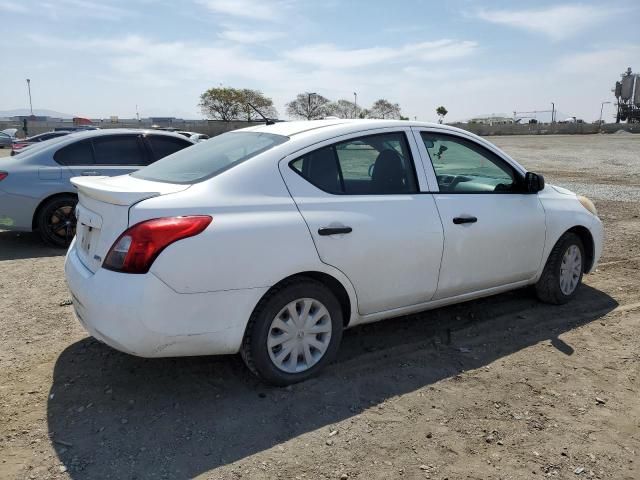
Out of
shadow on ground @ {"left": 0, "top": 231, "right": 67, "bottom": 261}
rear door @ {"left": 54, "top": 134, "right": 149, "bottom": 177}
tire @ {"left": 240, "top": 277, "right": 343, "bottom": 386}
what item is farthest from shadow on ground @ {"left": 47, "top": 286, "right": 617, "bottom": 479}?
rear door @ {"left": 54, "top": 134, "right": 149, "bottom": 177}

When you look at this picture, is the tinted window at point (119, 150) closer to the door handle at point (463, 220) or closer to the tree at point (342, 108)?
the door handle at point (463, 220)

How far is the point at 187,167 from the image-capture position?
3666 millimetres

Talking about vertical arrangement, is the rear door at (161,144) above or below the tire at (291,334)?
above

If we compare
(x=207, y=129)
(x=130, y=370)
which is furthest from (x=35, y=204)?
(x=207, y=129)

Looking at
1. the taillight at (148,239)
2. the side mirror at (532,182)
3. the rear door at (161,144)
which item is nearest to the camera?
the taillight at (148,239)

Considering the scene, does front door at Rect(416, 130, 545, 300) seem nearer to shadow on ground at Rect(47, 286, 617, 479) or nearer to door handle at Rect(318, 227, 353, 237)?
shadow on ground at Rect(47, 286, 617, 479)

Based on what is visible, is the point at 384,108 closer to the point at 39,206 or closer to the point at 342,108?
the point at 342,108

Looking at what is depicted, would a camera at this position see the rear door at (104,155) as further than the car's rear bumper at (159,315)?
Yes

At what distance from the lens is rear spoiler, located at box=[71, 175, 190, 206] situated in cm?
307

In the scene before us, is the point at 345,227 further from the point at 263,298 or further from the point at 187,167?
the point at 187,167

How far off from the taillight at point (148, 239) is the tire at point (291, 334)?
2.08 feet

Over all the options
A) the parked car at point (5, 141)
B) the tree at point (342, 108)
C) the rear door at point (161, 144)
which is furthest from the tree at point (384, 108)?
the rear door at point (161, 144)

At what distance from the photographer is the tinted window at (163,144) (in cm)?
774

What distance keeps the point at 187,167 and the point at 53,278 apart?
2994 millimetres
